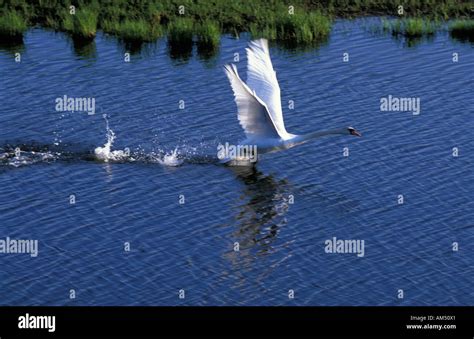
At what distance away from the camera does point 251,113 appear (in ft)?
126

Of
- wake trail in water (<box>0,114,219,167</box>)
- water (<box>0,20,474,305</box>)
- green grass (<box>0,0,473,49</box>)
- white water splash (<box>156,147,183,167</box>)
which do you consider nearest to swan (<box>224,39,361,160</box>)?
water (<box>0,20,474,305</box>)

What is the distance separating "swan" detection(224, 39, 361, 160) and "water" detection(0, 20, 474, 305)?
101 centimetres

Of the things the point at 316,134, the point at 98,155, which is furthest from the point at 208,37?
the point at 316,134

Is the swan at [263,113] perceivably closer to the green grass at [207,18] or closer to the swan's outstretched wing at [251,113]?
the swan's outstretched wing at [251,113]

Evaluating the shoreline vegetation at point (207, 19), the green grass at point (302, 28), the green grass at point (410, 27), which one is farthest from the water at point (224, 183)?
the green grass at point (410, 27)

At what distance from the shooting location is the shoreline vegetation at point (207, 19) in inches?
2002

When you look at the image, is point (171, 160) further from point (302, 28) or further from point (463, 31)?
point (463, 31)

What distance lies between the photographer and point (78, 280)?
32531 mm

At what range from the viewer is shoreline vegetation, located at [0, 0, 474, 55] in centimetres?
5084

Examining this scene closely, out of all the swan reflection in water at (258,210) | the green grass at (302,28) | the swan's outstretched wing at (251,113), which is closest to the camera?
the swan reflection in water at (258,210)

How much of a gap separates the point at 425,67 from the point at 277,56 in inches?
205

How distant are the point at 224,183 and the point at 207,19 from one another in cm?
1481

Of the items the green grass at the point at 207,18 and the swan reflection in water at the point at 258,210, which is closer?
the swan reflection in water at the point at 258,210

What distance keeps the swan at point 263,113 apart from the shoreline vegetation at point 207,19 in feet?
33.8
